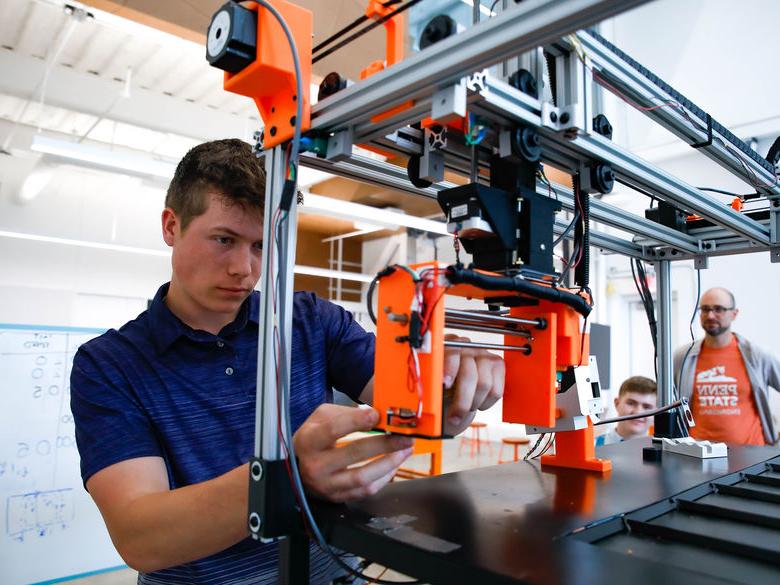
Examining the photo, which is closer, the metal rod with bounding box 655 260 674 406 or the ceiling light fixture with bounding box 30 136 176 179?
the metal rod with bounding box 655 260 674 406

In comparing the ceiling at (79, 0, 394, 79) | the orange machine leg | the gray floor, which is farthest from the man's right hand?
the gray floor

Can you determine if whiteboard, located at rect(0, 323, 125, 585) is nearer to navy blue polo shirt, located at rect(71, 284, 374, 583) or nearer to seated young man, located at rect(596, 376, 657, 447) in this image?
navy blue polo shirt, located at rect(71, 284, 374, 583)

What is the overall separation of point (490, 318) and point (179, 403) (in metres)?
0.55

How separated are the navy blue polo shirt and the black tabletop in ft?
1.01

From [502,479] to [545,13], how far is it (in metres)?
0.68

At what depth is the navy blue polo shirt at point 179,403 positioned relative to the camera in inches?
33.1

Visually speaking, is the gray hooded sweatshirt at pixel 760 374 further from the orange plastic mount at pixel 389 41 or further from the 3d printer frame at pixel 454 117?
the orange plastic mount at pixel 389 41

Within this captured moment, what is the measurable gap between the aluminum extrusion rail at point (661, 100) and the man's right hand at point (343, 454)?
57 cm

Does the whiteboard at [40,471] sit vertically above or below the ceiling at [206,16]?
below

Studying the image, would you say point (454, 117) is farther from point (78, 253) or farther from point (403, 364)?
point (78, 253)

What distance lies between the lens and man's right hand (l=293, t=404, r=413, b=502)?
60 centimetres

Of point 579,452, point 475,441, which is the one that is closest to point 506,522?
point 579,452

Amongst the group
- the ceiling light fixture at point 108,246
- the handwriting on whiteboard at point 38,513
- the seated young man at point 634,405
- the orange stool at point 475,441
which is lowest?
the orange stool at point 475,441

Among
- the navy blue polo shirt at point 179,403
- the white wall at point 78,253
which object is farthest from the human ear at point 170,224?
the white wall at point 78,253
